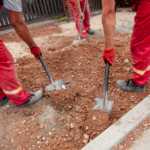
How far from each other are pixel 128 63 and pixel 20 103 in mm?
2039

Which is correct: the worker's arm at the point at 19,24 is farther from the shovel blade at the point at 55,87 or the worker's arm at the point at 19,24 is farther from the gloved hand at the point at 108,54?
the gloved hand at the point at 108,54

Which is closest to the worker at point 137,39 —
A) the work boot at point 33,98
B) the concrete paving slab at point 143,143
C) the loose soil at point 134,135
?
the loose soil at point 134,135

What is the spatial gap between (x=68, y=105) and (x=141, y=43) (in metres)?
1.28

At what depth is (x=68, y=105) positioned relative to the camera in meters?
2.08

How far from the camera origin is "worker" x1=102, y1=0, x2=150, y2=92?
1.51 m

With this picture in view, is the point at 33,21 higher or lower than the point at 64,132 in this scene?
higher

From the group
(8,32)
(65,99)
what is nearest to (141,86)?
(65,99)

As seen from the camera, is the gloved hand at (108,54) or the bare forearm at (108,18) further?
the gloved hand at (108,54)

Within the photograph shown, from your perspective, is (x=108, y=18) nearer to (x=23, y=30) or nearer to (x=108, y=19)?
(x=108, y=19)

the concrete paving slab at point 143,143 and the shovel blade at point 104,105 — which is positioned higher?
the shovel blade at point 104,105

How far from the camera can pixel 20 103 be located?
2125 mm

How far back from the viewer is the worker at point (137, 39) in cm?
151

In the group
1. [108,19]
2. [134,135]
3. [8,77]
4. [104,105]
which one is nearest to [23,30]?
[8,77]

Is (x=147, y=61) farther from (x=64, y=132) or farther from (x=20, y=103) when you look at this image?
(x=20, y=103)
